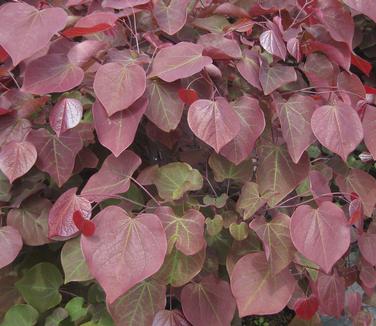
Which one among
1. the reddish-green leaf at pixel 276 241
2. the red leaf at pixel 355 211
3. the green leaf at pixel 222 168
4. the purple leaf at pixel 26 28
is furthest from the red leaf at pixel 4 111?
the red leaf at pixel 355 211

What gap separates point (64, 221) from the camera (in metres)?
0.94

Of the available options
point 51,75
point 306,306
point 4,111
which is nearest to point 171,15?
point 51,75

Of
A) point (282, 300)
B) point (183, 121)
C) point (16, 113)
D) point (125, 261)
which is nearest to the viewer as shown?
point (125, 261)

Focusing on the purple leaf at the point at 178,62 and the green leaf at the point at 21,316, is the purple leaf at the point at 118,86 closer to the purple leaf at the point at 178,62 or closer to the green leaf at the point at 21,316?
the purple leaf at the point at 178,62

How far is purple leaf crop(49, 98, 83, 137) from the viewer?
38.9 inches

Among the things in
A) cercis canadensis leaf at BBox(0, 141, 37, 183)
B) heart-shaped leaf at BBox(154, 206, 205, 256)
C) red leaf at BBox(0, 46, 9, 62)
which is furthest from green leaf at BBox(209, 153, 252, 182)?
red leaf at BBox(0, 46, 9, 62)

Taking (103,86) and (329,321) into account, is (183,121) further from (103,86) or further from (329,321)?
(329,321)

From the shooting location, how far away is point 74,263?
1045 mm

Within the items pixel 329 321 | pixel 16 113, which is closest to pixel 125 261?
pixel 16 113

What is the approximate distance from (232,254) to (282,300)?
0.15 metres

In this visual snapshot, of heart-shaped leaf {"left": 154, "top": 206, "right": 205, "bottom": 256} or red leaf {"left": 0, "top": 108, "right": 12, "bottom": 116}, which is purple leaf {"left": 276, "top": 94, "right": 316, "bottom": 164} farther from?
red leaf {"left": 0, "top": 108, "right": 12, "bottom": 116}

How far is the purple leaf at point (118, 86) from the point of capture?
928mm

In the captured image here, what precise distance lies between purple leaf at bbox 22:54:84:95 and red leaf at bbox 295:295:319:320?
23.0 inches

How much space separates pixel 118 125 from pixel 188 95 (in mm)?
134
